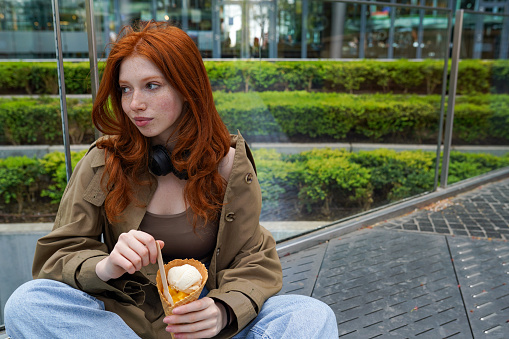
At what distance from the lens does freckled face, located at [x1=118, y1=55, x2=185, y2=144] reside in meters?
1.65

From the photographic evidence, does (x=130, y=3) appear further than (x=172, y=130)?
Yes

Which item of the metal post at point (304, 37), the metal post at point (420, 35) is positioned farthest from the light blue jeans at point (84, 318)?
the metal post at point (420, 35)

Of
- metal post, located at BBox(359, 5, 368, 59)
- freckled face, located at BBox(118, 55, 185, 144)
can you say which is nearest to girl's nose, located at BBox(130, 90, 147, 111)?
freckled face, located at BBox(118, 55, 185, 144)

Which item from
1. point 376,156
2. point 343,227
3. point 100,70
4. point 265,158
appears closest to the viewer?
point 100,70

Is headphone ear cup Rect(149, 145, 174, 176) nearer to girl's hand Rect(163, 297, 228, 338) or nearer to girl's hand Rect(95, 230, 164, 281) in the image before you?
girl's hand Rect(95, 230, 164, 281)

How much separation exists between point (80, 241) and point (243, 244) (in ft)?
1.91

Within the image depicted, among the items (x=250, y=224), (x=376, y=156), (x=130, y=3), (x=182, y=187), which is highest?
(x=130, y=3)

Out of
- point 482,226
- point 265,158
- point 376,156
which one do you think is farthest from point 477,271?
point 265,158

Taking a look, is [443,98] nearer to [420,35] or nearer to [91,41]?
[420,35]

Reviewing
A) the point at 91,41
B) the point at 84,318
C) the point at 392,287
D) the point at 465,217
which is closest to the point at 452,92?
the point at 465,217

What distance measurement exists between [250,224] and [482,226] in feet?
10.6

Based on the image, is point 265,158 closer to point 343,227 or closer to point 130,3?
point 343,227

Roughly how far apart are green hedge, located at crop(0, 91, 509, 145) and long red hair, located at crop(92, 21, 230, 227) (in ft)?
3.53

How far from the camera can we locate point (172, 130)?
1.84m
